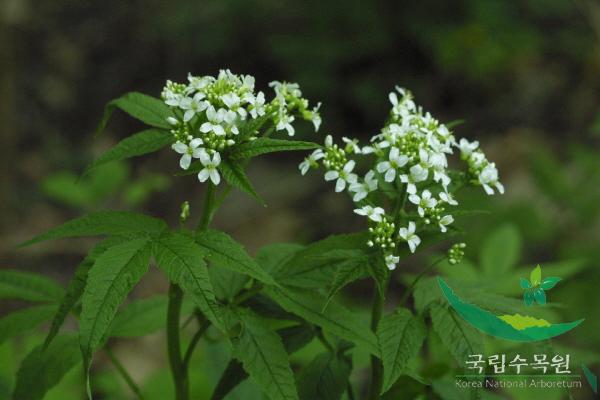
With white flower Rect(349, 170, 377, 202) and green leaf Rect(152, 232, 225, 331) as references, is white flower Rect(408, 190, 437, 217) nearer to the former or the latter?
white flower Rect(349, 170, 377, 202)

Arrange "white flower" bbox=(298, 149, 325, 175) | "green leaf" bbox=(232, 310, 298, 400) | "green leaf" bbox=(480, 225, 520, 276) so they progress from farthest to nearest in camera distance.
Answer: "green leaf" bbox=(480, 225, 520, 276)
"white flower" bbox=(298, 149, 325, 175)
"green leaf" bbox=(232, 310, 298, 400)

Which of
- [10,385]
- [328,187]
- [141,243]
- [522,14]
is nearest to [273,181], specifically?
[328,187]

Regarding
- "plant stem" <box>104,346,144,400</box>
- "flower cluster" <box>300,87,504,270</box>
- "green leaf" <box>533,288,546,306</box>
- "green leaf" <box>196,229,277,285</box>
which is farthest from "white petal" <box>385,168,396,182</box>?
"plant stem" <box>104,346,144,400</box>

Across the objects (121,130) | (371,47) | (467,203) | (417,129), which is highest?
(371,47)

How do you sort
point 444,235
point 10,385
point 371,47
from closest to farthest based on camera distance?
1. point 444,235
2. point 10,385
3. point 371,47

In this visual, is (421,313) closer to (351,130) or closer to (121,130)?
(351,130)

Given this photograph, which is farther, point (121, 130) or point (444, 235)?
point (121, 130)

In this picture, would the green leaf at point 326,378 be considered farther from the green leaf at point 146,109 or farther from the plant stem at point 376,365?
the green leaf at point 146,109
